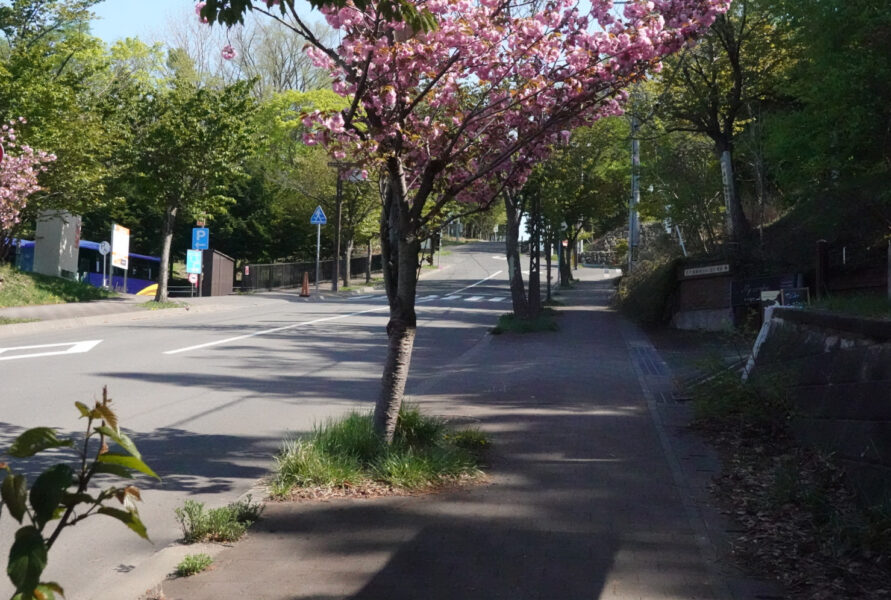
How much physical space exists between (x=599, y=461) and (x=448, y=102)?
11.2ft

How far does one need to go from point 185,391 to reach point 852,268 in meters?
11.6

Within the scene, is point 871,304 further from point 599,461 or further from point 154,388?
point 154,388

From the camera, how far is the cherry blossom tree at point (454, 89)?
764cm

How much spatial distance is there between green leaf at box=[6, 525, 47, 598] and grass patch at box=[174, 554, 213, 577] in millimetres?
3035

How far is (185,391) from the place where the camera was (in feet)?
42.3

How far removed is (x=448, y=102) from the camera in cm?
822

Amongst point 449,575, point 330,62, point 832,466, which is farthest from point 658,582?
point 330,62

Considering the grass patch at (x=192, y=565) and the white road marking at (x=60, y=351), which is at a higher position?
the white road marking at (x=60, y=351)

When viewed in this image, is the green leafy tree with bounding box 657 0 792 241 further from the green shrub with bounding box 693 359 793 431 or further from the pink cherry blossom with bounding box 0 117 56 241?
the pink cherry blossom with bounding box 0 117 56 241

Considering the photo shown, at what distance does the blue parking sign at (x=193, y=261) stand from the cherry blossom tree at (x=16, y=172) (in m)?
11.2

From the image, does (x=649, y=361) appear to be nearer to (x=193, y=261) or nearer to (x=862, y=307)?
(x=862, y=307)

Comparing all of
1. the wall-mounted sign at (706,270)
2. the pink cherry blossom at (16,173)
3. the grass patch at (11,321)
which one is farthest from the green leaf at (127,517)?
the pink cherry blossom at (16,173)

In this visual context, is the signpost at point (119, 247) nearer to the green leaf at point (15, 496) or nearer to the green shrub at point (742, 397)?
the green shrub at point (742, 397)

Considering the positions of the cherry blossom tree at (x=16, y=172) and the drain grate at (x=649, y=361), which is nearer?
the drain grate at (x=649, y=361)
